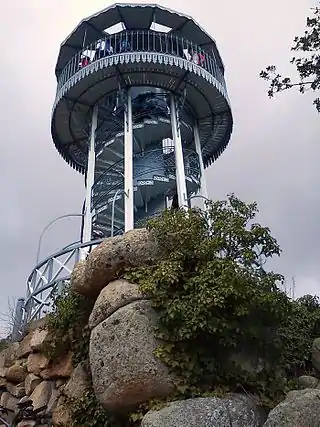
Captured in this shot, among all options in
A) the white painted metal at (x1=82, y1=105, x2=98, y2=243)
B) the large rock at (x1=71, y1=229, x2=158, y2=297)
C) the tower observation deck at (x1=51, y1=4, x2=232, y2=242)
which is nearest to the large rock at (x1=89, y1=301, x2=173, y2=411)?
the large rock at (x1=71, y1=229, x2=158, y2=297)

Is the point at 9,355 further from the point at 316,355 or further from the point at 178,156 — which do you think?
the point at 178,156

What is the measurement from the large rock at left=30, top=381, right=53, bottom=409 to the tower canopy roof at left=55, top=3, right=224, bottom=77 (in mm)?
13793

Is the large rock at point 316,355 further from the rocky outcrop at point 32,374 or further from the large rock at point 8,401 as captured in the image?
the large rock at point 8,401

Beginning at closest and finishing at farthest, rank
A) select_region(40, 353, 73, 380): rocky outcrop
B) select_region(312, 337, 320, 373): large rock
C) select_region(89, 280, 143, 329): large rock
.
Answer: select_region(89, 280, 143, 329): large rock
select_region(312, 337, 320, 373): large rock
select_region(40, 353, 73, 380): rocky outcrop

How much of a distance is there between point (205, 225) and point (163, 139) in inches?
445

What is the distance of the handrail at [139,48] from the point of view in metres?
18.0

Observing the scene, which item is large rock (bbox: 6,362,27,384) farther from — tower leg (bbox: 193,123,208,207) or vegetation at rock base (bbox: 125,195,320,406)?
tower leg (bbox: 193,123,208,207)

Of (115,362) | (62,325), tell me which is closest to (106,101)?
(62,325)

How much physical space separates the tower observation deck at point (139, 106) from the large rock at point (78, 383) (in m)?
8.37

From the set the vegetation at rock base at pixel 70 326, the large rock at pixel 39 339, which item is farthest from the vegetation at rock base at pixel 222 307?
the large rock at pixel 39 339

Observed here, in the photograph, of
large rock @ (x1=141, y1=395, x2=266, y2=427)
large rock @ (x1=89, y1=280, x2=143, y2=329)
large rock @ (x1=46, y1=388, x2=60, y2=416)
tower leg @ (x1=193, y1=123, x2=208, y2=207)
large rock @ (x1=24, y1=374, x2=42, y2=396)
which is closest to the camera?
large rock @ (x1=141, y1=395, x2=266, y2=427)

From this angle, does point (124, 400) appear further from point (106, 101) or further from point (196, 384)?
point (106, 101)

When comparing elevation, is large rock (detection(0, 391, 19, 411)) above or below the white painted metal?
below

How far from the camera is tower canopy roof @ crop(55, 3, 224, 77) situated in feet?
61.4
